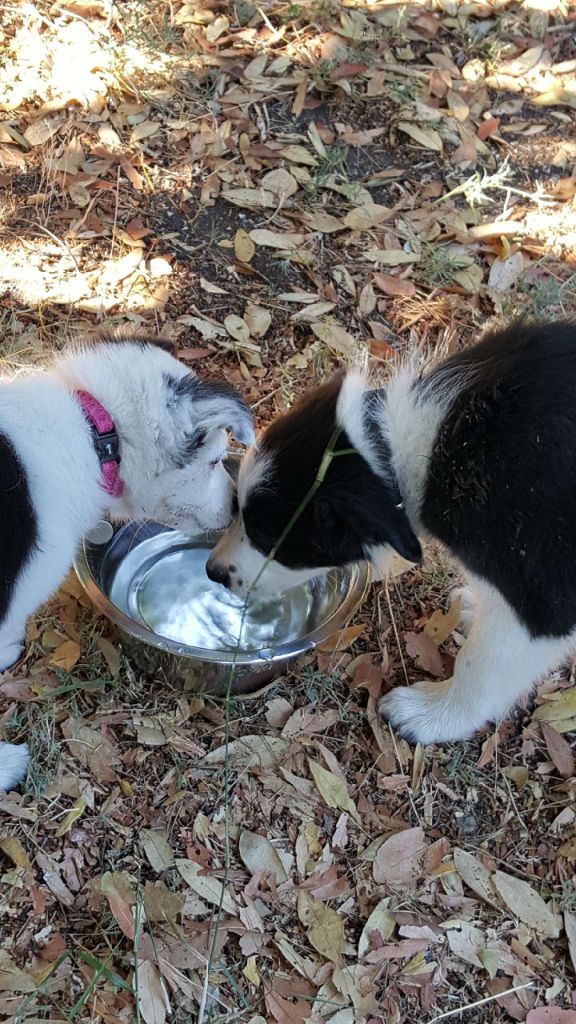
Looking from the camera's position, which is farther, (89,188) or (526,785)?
(89,188)

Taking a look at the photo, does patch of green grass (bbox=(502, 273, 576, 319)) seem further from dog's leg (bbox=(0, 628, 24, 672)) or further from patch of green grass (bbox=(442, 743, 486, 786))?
dog's leg (bbox=(0, 628, 24, 672))

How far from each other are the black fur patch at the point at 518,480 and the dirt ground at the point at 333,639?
92 cm

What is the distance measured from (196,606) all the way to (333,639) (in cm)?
65

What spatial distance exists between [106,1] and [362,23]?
1.76 m

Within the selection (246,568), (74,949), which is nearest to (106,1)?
(246,568)

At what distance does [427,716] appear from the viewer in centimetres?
392

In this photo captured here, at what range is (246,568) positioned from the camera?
3674 millimetres

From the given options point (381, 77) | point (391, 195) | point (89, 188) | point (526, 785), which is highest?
point (89, 188)

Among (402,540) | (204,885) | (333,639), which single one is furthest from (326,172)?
(204,885)

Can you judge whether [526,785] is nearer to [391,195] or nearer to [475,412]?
[475,412]

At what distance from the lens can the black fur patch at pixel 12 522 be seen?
10.1ft

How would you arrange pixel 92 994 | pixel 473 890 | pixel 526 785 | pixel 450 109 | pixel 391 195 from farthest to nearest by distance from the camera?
pixel 450 109 < pixel 391 195 < pixel 526 785 < pixel 473 890 < pixel 92 994

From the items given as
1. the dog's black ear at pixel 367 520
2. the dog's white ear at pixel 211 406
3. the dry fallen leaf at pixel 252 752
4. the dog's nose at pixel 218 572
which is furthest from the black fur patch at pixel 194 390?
the dry fallen leaf at pixel 252 752

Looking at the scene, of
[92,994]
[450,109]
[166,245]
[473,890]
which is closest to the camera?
[92,994]
